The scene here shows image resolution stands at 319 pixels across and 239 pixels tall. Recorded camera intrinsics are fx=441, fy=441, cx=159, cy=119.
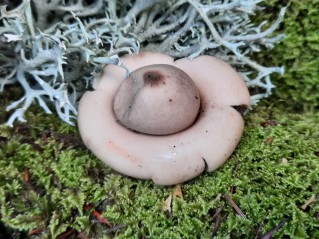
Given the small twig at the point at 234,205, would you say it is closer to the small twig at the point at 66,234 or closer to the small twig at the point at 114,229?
the small twig at the point at 114,229

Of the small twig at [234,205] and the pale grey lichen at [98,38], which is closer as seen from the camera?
the small twig at [234,205]

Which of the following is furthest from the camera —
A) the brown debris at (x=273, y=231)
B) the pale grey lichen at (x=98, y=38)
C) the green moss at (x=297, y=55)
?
the green moss at (x=297, y=55)

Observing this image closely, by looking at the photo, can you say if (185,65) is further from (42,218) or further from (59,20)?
(42,218)

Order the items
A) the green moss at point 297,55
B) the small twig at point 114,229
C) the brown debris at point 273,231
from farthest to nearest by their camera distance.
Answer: the green moss at point 297,55 → the small twig at point 114,229 → the brown debris at point 273,231

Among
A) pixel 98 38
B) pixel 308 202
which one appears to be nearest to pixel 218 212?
pixel 308 202

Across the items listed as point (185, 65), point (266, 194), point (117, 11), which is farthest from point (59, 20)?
point (266, 194)

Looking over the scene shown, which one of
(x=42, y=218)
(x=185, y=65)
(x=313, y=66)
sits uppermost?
(x=185, y=65)

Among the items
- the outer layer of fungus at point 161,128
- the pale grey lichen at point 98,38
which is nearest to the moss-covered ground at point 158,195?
the outer layer of fungus at point 161,128
